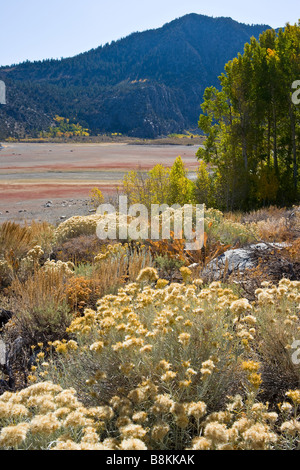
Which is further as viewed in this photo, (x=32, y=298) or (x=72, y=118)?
(x=72, y=118)

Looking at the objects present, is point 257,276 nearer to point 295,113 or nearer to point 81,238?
point 81,238

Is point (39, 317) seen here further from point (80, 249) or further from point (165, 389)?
point (80, 249)

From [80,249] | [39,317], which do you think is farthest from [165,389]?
[80,249]

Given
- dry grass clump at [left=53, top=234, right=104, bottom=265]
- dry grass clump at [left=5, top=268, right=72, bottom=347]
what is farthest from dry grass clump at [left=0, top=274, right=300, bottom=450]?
dry grass clump at [left=53, top=234, right=104, bottom=265]

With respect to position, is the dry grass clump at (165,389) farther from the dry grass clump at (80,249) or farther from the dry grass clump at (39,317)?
the dry grass clump at (80,249)

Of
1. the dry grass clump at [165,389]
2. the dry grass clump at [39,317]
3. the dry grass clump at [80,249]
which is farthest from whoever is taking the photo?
the dry grass clump at [80,249]

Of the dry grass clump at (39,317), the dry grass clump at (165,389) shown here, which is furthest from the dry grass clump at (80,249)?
the dry grass clump at (165,389)

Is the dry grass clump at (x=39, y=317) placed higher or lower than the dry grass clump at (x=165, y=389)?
lower

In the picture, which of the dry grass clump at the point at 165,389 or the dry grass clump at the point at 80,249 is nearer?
the dry grass clump at the point at 165,389

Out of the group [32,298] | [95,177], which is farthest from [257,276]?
[95,177]

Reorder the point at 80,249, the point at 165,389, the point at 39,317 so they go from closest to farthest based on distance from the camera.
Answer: the point at 165,389, the point at 39,317, the point at 80,249

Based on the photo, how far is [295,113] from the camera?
12.8 m

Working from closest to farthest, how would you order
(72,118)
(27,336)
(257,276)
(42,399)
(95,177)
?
1. (42,399)
2. (27,336)
3. (257,276)
4. (95,177)
5. (72,118)

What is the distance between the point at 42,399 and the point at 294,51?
13566mm
